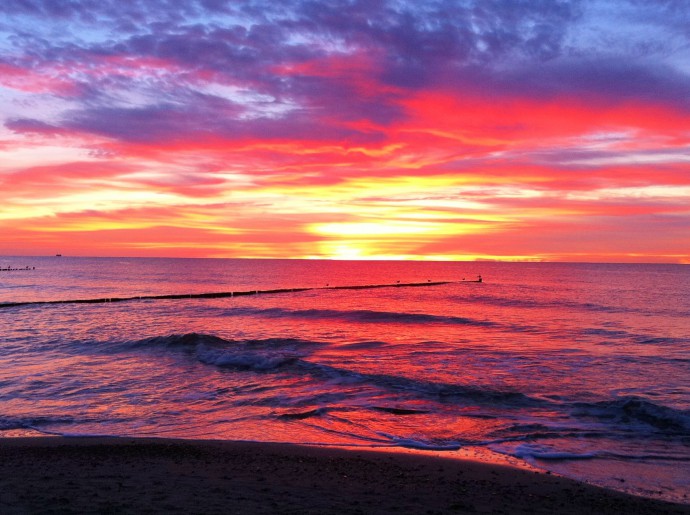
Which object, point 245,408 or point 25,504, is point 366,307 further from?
point 25,504

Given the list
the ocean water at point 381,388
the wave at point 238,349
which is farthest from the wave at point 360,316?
the wave at point 238,349

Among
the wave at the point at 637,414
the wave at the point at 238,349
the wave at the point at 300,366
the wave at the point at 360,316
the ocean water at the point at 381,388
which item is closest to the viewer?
the ocean water at the point at 381,388

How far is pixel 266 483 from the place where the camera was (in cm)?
786

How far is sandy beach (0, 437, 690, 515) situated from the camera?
272 inches

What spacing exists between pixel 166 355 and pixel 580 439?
1634cm

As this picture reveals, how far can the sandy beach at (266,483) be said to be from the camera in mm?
6910

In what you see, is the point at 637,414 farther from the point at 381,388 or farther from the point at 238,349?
the point at 238,349

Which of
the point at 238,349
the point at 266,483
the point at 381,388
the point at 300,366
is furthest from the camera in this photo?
the point at 238,349

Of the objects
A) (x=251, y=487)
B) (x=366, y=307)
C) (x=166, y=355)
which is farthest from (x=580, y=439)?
(x=366, y=307)

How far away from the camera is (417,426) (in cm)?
1186

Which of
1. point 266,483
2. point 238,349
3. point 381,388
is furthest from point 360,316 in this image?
point 266,483

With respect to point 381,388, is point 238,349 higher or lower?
lower

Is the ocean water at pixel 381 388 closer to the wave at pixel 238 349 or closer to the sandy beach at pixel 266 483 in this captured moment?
the wave at pixel 238 349

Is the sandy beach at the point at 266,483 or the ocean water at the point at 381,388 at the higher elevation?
the sandy beach at the point at 266,483
